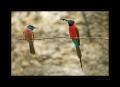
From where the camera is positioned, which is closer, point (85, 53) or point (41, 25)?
point (85, 53)

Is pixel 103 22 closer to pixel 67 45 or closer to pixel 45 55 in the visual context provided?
pixel 67 45

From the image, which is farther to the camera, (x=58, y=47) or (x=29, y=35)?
(x=58, y=47)

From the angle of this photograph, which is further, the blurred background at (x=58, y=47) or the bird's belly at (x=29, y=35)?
the blurred background at (x=58, y=47)

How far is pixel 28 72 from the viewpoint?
413 cm

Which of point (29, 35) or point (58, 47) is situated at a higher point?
point (29, 35)

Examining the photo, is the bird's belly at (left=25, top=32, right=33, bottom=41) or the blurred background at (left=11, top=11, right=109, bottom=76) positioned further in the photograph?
the blurred background at (left=11, top=11, right=109, bottom=76)

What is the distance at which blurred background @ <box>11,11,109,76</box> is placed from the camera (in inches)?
161

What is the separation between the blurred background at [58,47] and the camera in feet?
13.4

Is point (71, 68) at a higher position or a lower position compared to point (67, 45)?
lower

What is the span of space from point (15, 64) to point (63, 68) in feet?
2.44

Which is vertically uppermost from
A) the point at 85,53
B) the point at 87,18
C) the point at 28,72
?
the point at 87,18

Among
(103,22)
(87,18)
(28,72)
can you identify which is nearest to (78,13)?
(87,18)

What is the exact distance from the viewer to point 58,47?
4.30 metres

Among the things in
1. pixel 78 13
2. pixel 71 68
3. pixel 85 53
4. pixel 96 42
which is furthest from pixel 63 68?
pixel 78 13
